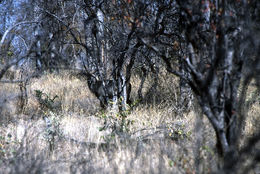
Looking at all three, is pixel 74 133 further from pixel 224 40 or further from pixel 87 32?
pixel 224 40

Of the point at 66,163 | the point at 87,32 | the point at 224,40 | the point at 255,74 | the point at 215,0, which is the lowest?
the point at 66,163

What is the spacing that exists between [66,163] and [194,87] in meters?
1.83

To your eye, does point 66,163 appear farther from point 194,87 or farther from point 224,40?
point 224,40

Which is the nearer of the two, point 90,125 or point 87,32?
point 90,125

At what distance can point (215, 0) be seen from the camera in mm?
3129

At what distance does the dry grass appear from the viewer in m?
3.00

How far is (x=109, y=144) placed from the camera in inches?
146

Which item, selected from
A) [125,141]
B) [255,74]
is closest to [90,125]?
[125,141]

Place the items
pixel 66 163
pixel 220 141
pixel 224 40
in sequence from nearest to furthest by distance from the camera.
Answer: pixel 224 40 → pixel 220 141 → pixel 66 163

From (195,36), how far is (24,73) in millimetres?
5297

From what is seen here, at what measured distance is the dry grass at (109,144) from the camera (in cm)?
300

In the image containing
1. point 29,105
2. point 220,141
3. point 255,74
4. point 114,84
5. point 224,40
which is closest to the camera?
point 255,74

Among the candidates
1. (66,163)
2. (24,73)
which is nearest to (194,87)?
(66,163)

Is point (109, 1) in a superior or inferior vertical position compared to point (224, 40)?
superior
